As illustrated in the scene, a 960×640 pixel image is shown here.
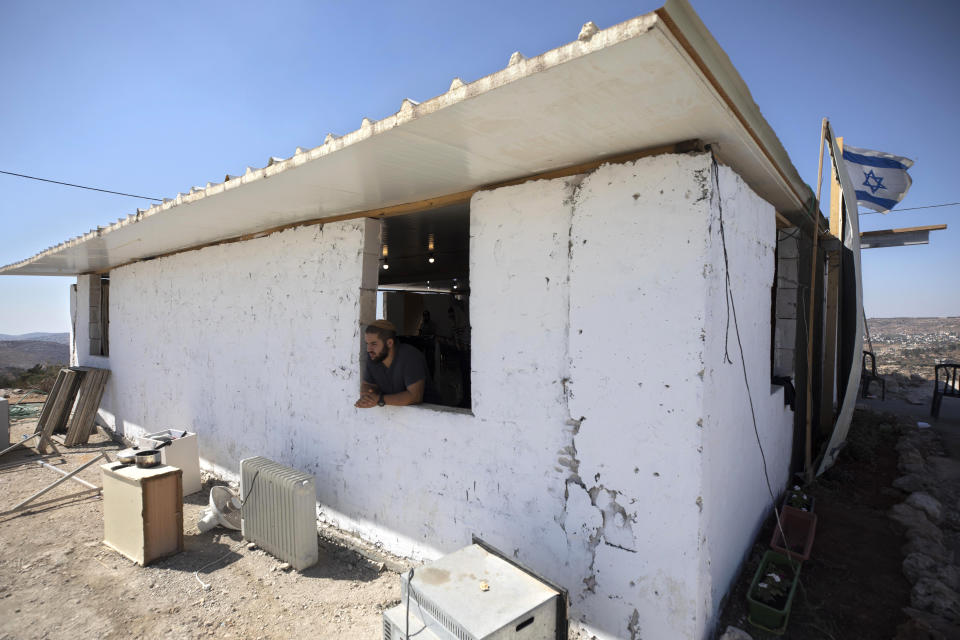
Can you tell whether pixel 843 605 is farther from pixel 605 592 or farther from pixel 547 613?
pixel 547 613

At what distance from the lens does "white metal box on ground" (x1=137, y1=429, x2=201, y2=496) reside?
522cm

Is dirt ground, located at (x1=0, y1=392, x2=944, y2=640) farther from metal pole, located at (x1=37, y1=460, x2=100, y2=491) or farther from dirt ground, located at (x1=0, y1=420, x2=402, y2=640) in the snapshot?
metal pole, located at (x1=37, y1=460, x2=100, y2=491)

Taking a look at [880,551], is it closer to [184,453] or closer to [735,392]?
[735,392]

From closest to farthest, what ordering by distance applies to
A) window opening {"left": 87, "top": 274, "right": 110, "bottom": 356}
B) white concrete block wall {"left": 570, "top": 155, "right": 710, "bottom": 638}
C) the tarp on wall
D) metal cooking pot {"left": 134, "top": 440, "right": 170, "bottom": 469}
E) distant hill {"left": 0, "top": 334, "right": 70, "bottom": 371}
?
white concrete block wall {"left": 570, "top": 155, "right": 710, "bottom": 638} → metal cooking pot {"left": 134, "top": 440, "right": 170, "bottom": 469} → the tarp on wall → window opening {"left": 87, "top": 274, "right": 110, "bottom": 356} → distant hill {"left": 0, "top": 334, "right": 70, "bottom": 371}

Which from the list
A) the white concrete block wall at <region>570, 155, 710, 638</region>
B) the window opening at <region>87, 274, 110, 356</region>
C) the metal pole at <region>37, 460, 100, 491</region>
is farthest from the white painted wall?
the window opening at <region>87, 274, 110, 356</region>

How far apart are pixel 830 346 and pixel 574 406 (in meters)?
5.54

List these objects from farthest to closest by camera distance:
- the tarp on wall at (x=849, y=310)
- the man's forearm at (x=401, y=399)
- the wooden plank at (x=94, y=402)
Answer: the wooden plank at (x=94, y=402) < the tarp on wall at (x=849, y=310) < the man's forearm at (x=401, y=399)

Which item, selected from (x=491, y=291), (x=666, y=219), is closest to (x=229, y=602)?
(x=491, y=291)

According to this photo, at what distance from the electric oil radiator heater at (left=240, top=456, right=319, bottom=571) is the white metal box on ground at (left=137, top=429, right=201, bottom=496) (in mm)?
1683

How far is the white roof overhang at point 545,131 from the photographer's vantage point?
1.56m

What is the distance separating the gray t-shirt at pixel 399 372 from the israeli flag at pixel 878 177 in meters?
7.37

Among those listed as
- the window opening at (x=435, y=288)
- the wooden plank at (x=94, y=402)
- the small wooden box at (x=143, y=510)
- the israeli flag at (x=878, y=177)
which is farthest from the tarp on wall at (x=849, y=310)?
the wooden plank at (x=94, y=402)

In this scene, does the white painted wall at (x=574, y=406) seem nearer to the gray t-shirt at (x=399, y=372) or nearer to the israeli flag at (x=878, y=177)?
the gray t-shirt at (x=399, y=372)

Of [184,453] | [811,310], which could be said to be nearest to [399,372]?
[184,453]
